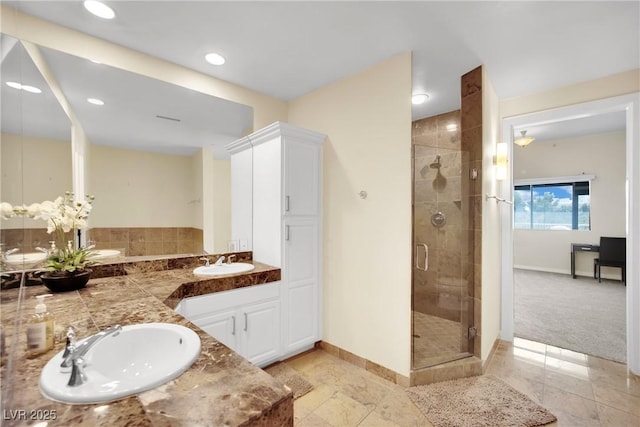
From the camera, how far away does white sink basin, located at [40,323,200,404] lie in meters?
0.66

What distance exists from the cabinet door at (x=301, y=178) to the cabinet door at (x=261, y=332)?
849mm

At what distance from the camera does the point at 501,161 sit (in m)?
2.75

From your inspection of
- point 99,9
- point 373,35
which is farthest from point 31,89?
point 373,35

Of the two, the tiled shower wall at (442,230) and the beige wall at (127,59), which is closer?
the beige wall at (127,59)

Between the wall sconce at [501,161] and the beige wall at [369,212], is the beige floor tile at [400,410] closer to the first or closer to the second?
the beige wall at [369,212]

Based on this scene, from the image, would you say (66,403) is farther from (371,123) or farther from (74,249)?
(371,123)

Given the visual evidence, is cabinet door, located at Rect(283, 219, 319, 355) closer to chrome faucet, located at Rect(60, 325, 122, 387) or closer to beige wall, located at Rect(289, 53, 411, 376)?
beige wall, located at Rect(289, 53, 411, 376)

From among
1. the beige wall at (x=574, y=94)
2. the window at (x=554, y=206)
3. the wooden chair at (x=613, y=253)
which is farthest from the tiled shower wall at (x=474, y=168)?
the window at (x=554, y=206)

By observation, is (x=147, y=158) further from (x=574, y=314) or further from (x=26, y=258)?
(x=574, y=314)

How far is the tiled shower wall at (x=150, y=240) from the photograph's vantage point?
6.57 ft

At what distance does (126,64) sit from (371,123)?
1.98m

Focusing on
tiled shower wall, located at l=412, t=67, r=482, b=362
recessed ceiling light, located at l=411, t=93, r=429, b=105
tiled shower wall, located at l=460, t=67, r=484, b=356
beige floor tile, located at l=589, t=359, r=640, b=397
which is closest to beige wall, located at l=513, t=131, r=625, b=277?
beige floor tile, located at l=589, t=359, r=640, b=397

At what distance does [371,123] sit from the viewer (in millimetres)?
2342

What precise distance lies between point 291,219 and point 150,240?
1.16 metres
